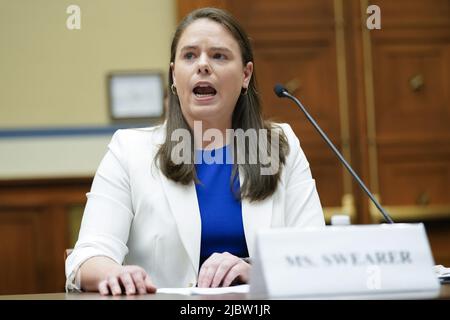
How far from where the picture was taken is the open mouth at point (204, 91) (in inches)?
84.5

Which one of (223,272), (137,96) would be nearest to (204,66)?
(223,272)

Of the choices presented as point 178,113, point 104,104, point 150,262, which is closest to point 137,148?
point 178,113

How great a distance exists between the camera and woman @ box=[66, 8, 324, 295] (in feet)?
6.64

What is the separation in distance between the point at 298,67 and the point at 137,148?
9.24 feet

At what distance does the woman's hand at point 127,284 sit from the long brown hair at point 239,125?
19.5 inches

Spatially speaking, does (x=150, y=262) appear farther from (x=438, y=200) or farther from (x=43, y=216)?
(x=438, y=200)

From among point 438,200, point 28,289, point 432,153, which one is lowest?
point 28,289

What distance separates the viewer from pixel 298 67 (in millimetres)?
4832

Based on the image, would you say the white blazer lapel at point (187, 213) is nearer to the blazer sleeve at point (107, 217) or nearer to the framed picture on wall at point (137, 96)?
the blazer sleeve at point (107, 217)

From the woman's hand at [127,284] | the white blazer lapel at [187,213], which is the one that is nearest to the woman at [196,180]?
the white blazer lapel at [187,213]

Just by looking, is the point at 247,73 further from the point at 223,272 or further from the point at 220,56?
the point at 223,272

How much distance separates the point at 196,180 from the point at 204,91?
254mm

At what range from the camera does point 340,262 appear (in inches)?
54.6

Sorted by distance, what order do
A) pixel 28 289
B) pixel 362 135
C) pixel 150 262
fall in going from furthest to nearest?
pixel 362 135 → pixel 28 289 → pixel 150 262
